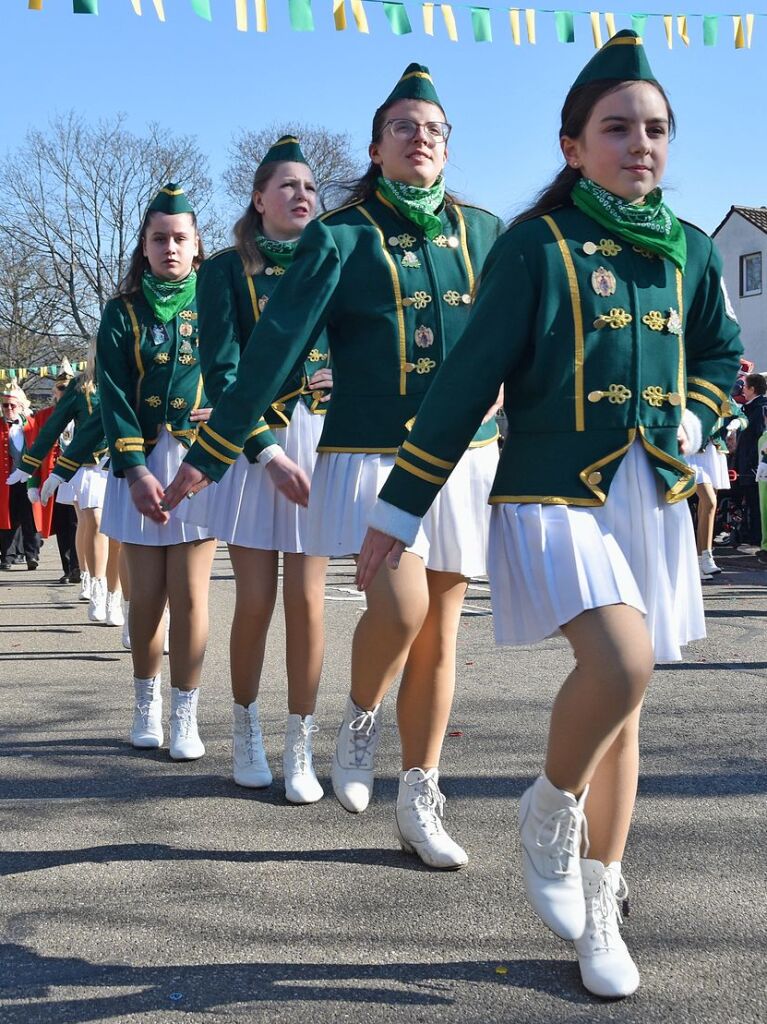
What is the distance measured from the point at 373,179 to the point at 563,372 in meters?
1.39

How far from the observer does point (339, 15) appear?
8.60 meters

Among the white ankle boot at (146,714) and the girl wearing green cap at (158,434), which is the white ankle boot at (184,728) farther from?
the white ankle boot at (146,714)

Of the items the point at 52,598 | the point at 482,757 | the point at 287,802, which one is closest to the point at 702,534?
the point at 52,598

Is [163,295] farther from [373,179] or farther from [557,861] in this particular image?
[557,861]

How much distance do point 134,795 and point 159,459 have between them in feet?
4.48

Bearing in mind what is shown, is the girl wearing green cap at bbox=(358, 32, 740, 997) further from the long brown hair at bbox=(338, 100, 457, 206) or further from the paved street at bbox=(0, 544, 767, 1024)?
the long brown hair at bbox=(338, 100, 457, 206)

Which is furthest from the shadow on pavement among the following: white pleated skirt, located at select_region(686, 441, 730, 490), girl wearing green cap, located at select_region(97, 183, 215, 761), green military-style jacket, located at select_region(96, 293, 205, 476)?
white pleated skirt, located at select_region(686, 441, 730, 490)

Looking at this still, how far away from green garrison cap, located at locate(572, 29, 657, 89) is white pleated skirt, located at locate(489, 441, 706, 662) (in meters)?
0.82

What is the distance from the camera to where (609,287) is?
2.94 metres

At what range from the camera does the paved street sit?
2842mm

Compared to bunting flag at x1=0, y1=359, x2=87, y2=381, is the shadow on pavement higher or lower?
lower

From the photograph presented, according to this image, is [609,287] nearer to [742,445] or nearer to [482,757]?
[482,757]

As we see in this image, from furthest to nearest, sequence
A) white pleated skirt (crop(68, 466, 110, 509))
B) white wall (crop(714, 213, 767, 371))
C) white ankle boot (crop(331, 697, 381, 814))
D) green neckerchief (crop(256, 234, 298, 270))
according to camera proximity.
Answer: white wall (crop(714, 213, 767, 371))
white pleated skirt (crop(68, 466, 110, 509))
green neckerchief (crop(256, 234, 298, 270))
white ankle boot (crop(331, 697, 381, 814))

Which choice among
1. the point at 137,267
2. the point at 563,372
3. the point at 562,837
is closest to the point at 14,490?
the point at 137,267
